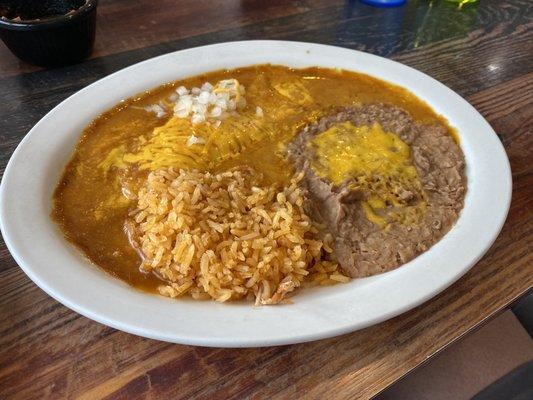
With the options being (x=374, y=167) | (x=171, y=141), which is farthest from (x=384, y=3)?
(x=171, y=141)

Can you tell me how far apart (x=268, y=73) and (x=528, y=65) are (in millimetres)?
1366

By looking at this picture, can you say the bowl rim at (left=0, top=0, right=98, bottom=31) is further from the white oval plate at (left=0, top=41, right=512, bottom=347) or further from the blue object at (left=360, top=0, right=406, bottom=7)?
the blue object at (left=360, top=0, right=406, bottom=7)

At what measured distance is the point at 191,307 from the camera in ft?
3.81

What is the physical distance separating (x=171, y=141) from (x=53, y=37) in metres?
0.89

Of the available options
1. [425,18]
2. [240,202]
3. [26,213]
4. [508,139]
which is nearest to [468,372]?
[508,139]

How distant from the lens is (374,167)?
153 cm

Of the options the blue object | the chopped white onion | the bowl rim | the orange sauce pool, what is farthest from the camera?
the blue object

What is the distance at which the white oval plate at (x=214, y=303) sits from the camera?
108 cm

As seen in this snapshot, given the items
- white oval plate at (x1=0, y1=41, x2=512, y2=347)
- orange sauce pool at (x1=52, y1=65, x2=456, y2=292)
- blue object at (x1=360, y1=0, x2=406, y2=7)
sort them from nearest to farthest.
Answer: white oval plate at (x1=0, y1=41, x2=512, y2=347) < orange sauce pool at (x1=52, y1=65, x2=456, y2=292) < blue object at (x1=360, y1=0, x2=406, y2=7)

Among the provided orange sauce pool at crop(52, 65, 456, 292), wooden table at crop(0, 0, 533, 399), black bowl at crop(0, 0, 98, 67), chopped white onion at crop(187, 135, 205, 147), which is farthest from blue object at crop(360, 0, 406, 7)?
chopped white onion at crop(187, 135, 205, 147)

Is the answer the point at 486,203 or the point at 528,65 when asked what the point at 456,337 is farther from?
the point at 528,65

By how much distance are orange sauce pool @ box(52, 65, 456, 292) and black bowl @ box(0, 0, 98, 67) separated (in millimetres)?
514

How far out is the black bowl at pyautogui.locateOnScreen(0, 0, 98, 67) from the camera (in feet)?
6.48

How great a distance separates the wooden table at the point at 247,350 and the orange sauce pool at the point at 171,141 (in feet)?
0.65
